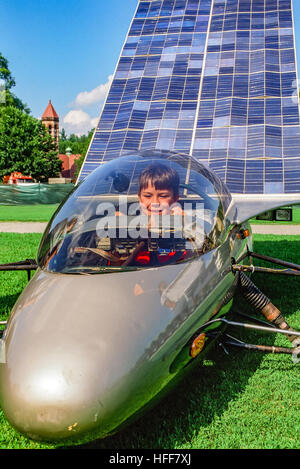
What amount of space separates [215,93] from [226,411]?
27.8ft

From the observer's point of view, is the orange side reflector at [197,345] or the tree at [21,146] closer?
the orange side reflector at [197,345]

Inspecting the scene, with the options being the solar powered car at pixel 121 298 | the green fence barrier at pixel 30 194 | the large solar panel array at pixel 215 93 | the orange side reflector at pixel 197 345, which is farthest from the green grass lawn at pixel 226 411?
the green fence barrier at pixel 30 194

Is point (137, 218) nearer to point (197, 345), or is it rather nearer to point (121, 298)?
point (121, 298)

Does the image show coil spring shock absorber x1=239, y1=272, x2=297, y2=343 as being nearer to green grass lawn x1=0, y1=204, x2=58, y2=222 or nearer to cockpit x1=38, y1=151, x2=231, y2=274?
cockpit x1=38, y1=151, x2=231, y2=274

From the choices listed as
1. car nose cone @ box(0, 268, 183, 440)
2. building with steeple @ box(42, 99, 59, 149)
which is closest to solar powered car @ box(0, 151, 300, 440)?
car nose cone @ box(0, 268, 183, 440)

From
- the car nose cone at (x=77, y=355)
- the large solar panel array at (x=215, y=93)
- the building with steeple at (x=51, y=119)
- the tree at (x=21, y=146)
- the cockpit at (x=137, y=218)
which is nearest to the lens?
the car nose cone at (x=77, y=355)

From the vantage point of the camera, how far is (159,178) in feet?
13.7

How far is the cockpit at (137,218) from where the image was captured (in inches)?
140

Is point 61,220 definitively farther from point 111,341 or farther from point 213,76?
point 213,76

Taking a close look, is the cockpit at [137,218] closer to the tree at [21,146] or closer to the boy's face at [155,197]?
the boy's face at [155,197]

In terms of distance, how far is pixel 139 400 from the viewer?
267 centimetres

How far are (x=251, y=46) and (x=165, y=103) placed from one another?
315 cm

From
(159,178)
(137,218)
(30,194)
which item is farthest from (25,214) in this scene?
(137,218)

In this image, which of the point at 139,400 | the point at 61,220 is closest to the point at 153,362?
the point at 139,400
